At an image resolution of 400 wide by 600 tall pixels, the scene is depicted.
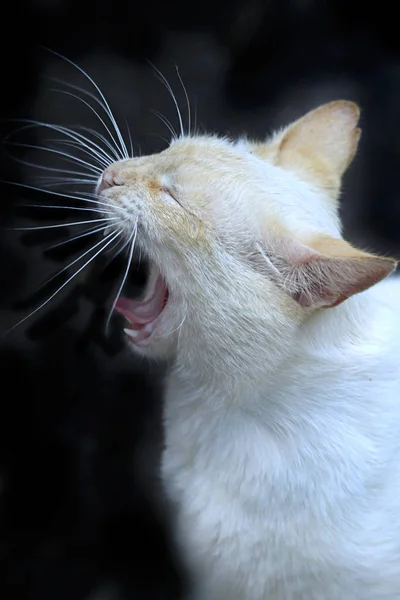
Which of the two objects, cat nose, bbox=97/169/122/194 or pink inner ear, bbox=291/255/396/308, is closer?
pink inner ear, bbox=291/255/396/308

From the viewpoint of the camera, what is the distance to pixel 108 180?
2.95ft

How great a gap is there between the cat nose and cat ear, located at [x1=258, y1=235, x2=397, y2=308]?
0.80 ft

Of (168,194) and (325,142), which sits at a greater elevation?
(325,142)

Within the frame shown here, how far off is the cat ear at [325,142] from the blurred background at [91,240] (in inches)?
17.6

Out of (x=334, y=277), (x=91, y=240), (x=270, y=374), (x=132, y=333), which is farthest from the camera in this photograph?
(x=91, y=240)

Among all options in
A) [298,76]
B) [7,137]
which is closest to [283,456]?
[7,137]

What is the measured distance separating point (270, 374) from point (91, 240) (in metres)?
0.62

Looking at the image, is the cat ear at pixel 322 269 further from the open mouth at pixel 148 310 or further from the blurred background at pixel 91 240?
the blurred background at pixel 91 240

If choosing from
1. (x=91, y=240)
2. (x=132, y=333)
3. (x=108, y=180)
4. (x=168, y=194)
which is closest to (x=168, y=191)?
(x=168, y=194)

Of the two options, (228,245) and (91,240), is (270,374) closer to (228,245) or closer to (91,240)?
(228,245)

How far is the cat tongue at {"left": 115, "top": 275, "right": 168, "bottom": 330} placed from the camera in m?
0.94

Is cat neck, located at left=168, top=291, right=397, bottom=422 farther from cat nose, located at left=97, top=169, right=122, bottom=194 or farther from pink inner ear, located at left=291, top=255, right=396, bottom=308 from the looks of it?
cat nose, located at left=97, top=169, right=122, bottom=194

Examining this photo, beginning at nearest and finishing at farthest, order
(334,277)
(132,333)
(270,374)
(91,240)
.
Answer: (334,277), (270,374), (132,333), (91,240)

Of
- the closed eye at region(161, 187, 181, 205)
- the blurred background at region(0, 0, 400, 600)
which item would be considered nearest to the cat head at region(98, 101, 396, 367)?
the closed eye at region(161, 187, 181, 205)
